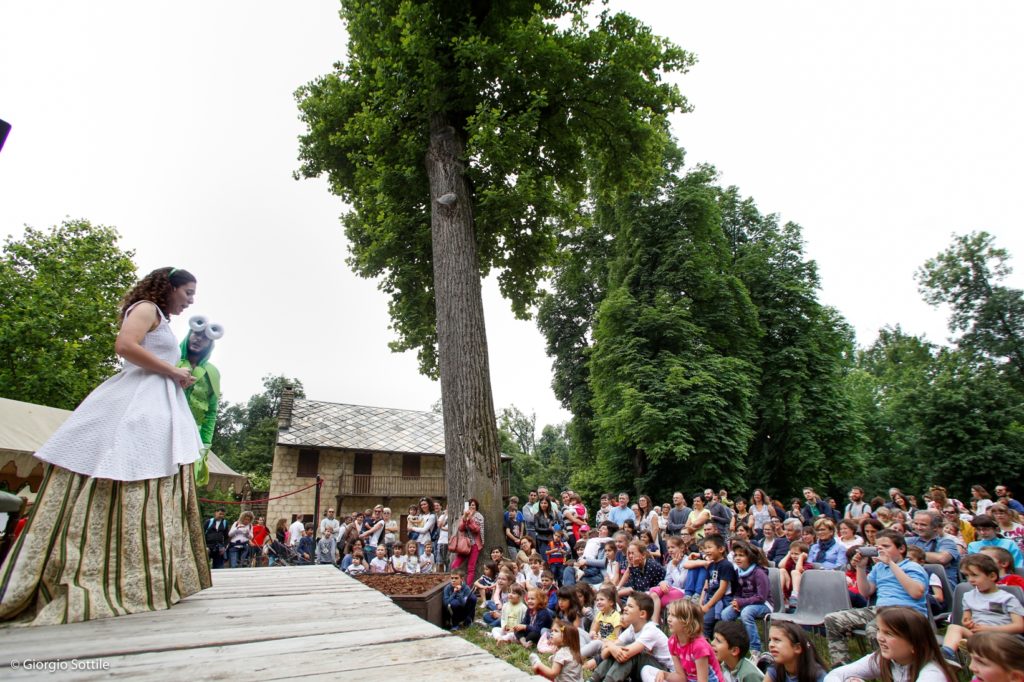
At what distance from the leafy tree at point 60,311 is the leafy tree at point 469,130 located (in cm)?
1145

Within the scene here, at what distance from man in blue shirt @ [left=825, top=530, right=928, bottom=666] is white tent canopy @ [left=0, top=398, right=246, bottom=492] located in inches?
384

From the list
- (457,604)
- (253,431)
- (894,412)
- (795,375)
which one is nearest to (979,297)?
(894,412)

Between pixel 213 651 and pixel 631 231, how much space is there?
19786 mm

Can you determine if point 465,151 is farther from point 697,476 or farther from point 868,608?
point 697,476

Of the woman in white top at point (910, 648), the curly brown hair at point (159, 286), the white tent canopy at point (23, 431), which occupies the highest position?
the white tent canopy at point (23, 431)

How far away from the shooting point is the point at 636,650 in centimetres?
427

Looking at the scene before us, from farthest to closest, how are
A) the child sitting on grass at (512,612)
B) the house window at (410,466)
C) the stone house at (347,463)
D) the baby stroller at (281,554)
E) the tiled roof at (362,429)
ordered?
the house window at (410,466), the tiled roof at (362,429), the stone house at (347,463), the baby stroller at (281,554), the child sitting on grass at (512,612)

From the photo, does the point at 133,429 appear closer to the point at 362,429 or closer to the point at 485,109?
the point at 485,109

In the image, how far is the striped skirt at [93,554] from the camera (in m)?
2.09

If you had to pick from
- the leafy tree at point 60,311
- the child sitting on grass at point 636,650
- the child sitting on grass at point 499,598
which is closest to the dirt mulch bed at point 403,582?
the child sitting on grass at point 499,598

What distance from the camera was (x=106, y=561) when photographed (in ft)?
7.38

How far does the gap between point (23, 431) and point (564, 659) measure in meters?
9.32

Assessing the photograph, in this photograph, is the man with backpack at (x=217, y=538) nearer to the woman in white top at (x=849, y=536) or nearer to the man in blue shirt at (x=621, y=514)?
the man in blue shirt at (x=621, y=514)

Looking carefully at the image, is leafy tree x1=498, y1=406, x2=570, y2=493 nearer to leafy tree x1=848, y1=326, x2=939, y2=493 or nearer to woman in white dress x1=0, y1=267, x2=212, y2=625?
leafy tree x1=848, y1=326, x2=939, y2=493
